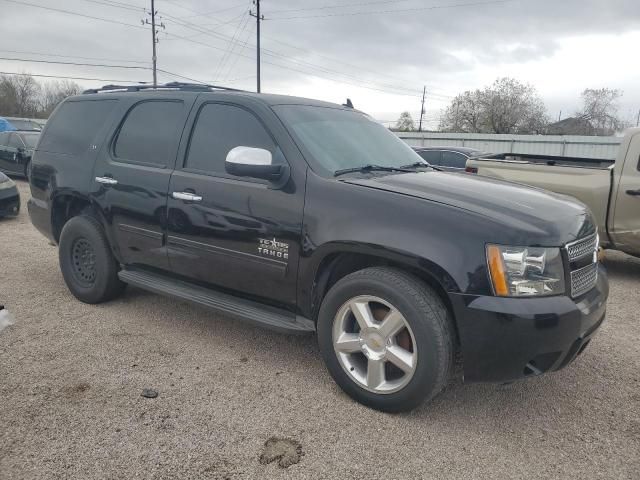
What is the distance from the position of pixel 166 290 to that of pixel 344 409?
5.55 ft

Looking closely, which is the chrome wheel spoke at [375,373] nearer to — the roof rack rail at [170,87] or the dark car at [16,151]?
the roof rack rail at [170,87]

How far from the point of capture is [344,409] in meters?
2.94

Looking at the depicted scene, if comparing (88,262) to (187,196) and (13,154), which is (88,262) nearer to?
(187,196)

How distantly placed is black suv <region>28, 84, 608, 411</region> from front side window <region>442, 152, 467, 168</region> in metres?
7.13

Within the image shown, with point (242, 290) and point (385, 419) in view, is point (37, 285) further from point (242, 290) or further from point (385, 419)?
point (385, 419)

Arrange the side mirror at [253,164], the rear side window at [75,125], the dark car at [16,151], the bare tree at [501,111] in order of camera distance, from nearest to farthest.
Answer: the side mirror at [253,164], the rear side window at [75,125], the dark car at [16,151], the bare tree at [501,111]

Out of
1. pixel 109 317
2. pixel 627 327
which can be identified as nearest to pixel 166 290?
pixel 109 317

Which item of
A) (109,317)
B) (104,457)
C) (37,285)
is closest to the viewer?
(104,457)

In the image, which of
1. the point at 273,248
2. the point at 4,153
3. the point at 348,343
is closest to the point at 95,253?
the point at 273,248

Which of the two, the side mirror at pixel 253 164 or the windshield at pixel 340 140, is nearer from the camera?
the side mirror at pixel 253 164

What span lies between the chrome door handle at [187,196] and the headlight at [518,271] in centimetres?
202

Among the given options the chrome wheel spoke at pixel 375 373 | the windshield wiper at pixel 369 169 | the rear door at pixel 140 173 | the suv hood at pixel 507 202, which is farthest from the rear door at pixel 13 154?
the chrome wheel spoke at pixel 375 373

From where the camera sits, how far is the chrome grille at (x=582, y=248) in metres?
2.71

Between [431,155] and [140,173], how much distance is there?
8502 mm
